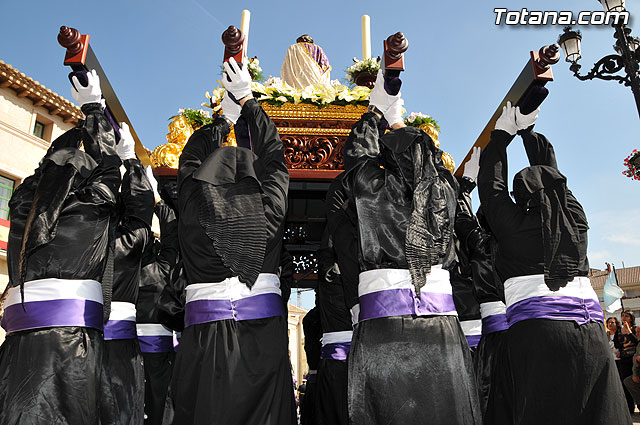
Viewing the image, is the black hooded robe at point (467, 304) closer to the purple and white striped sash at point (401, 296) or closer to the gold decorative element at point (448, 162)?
the gold decorative element at point (448, 162)

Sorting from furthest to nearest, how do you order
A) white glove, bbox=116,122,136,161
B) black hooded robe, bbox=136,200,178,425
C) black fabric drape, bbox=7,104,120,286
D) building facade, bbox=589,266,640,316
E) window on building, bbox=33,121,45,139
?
building facade, bbox=589,266,640,316
window on building, bbox=33,121,45,139
white glove, bbox=116,122,136,161
black hooded robe, bbox=136,200,178,425
black fabric drape, bbox=7,104,120,286

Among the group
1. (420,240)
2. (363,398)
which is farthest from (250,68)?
(363,398)

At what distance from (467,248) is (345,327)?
106 cm

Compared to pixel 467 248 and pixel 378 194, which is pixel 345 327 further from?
pixel 378 194

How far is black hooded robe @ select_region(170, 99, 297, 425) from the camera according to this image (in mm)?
2137

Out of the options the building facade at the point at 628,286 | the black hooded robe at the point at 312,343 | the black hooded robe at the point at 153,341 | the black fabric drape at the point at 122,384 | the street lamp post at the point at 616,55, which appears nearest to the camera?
the black fabric drape at the point at 122,384

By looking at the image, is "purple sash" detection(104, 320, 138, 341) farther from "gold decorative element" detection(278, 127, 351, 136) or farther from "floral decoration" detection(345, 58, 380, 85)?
"floral decoration" detection(345, 58, 380, 85)

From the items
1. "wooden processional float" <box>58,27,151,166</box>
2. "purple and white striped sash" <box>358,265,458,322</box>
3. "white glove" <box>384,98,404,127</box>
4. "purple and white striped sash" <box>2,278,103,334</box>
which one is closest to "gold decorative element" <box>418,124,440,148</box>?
"white glove" <box>384,98,404,127</box>

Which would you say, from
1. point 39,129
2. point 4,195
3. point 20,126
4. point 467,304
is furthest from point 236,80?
point 39,129

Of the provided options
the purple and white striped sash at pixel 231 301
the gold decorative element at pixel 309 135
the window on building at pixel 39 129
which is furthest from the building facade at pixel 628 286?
the purple and white striped sash at pixel 231 301

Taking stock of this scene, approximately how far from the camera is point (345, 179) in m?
2.63

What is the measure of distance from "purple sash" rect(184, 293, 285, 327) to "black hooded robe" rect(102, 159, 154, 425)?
2.56 feet

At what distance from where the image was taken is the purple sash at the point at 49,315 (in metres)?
2.35

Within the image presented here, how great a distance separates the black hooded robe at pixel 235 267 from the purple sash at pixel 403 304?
46cm
